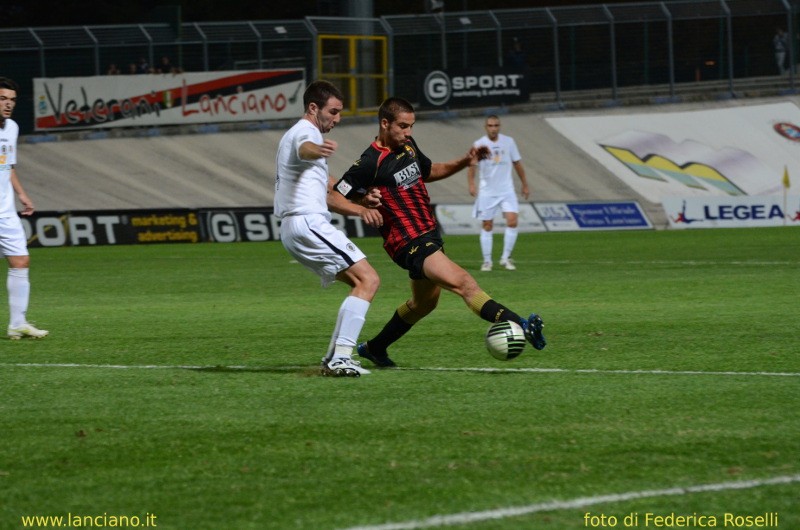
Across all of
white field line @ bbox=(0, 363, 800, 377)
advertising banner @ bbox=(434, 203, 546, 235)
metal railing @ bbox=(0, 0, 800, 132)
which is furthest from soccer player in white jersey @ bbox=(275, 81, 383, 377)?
metal railing @ bbox=(0, 0, 800, 132)

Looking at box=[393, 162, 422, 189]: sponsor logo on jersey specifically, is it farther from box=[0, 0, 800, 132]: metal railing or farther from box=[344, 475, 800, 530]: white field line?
box=[0, 0, 800, 132]: metal railing

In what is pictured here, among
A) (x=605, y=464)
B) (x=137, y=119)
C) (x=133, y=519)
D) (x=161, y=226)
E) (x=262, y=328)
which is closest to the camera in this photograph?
(x=133, y=519)

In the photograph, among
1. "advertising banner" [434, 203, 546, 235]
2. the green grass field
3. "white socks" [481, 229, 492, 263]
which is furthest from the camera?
"advertising banner" [434, 203, 546, 235]

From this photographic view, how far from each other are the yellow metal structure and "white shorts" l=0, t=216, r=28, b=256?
27343 millimetres

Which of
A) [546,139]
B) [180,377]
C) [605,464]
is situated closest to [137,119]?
[546,139]

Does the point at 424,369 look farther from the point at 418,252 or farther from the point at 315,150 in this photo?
the point at 315,150

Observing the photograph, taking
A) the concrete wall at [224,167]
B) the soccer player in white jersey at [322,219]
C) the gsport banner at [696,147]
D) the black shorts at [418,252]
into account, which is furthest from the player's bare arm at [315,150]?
the gsport banner at [696,147]

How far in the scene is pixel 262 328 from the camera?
11891 mm

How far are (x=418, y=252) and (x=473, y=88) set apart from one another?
33.5 meters

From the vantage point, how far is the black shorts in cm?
888

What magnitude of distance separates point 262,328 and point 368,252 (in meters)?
12.7

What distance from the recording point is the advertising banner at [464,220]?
101ft

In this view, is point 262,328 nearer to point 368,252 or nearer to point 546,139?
point 368,252

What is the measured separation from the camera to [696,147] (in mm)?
40594
